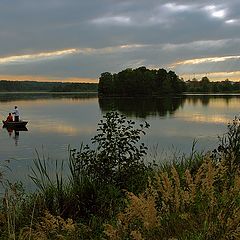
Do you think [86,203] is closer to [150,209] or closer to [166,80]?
[150,209]

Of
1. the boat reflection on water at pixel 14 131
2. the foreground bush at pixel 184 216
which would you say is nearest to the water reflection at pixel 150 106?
the boat reflection on water at pixel 14 131

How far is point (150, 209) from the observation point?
386 cm

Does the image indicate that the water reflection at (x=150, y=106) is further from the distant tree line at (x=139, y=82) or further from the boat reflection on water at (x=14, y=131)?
the distant tree line at (x=139, y=82)

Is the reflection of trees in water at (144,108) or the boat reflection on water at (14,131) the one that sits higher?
the reflection of trees in water at (144,108)

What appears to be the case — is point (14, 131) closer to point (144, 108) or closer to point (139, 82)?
point (144, 108)

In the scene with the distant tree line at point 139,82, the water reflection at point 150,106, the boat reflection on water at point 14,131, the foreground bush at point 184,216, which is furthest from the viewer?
the distant tree line at point 139,82

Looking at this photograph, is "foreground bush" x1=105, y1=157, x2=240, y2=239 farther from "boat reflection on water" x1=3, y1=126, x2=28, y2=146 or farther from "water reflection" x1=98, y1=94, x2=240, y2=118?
"water reflection" x1=98, y1=94, x2=240, y2=118

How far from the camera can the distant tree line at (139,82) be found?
133 m

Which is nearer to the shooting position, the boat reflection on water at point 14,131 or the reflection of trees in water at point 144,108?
the boat reflection on water at point 14,131

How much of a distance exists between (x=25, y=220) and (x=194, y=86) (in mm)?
166702

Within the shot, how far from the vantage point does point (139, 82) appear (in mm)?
133375

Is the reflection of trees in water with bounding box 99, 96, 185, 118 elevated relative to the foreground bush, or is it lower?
lower

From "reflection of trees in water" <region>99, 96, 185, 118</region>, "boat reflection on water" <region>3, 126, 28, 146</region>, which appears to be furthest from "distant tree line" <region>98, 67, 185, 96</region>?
"boat reflection on water" <region>3, 126, 28, 146</region>

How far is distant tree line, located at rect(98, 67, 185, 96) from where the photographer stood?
133 metres
